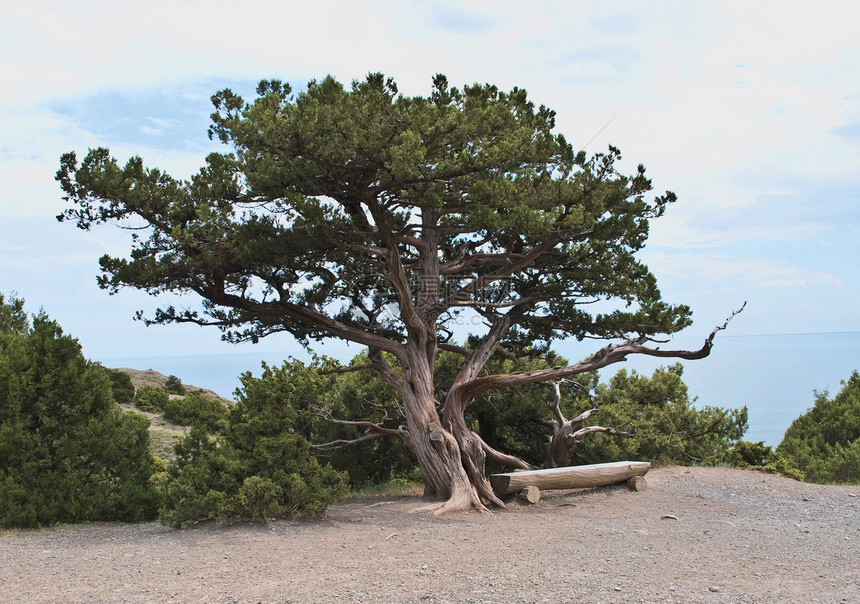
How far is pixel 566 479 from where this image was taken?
11.0 metres

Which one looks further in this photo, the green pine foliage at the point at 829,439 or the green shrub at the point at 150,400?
the green shrub at the point at 150,400

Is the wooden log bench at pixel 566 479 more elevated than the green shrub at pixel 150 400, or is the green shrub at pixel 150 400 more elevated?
the green shrub at pixel 150 400

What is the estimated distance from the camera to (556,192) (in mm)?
9266

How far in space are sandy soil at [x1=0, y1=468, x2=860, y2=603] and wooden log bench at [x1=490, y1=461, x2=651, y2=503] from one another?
2.42 ft

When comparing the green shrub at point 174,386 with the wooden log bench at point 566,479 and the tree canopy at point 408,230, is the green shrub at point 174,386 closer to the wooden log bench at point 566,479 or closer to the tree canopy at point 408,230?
the tree canopy at point 408,230

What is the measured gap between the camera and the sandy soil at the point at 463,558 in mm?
5191

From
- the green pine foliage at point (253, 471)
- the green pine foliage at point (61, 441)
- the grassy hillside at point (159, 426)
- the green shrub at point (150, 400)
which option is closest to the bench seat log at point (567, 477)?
the green pine foliage at point (253, 471)

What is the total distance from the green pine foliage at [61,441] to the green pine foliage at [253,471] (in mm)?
1086

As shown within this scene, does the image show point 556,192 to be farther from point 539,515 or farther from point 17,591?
point 17,591

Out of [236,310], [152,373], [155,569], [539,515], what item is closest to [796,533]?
[539,515]

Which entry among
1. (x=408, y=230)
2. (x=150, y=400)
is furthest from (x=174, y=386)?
(x=408, y=230)

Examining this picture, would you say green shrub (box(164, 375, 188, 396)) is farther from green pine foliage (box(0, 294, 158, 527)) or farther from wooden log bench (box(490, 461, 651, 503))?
wooden log bench (box(490, 461, 651, 503))

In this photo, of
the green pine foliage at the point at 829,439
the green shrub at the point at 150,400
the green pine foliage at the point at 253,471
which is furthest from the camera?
the green shrub at the point at 150,400

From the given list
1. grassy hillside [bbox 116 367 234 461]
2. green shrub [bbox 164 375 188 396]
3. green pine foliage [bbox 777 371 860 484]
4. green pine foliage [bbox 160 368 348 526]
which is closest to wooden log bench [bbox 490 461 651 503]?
green pine foliage [bbox 160 368 348 526]
